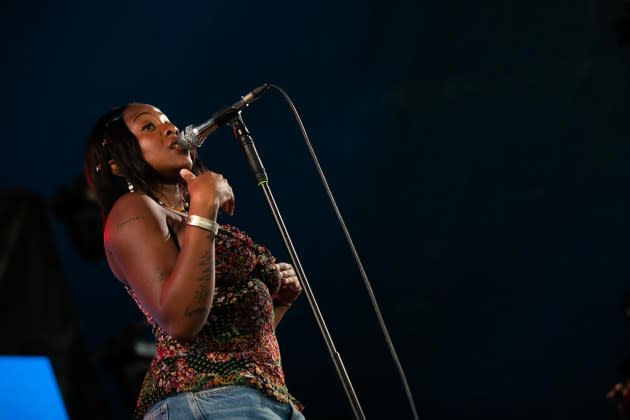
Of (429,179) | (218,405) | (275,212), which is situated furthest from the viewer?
(429,179)

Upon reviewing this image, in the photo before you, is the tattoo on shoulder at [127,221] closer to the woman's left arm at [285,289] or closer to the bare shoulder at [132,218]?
the bare shoulder at [132,218]

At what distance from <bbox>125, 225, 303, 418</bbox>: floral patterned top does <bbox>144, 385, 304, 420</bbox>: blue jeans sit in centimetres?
1

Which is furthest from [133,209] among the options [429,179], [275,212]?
[429,179]

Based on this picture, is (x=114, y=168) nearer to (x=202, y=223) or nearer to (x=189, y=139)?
(x=189, y=139)

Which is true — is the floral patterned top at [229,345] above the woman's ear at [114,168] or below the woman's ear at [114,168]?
below

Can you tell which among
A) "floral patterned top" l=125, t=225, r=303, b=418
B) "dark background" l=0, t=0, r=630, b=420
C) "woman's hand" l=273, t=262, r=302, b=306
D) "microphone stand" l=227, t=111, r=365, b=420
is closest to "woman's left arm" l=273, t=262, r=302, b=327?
"woman's hand" l=273, t=262, r=302, b=306

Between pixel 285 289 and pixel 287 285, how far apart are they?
0.02 meters

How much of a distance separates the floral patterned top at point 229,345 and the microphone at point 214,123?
213 millimetres

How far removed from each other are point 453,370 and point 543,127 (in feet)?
4.85

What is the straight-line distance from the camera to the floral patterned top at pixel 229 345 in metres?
1.60

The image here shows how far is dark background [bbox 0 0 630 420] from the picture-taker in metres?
3.94

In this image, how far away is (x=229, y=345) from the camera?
5.38 ft

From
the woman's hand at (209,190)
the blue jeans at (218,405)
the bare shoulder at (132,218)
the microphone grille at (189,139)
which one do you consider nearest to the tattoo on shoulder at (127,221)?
the bare shoulder at (132,218)

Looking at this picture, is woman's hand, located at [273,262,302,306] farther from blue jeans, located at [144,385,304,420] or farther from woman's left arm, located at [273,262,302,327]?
blue jeans, located at [144,385,304,420]
